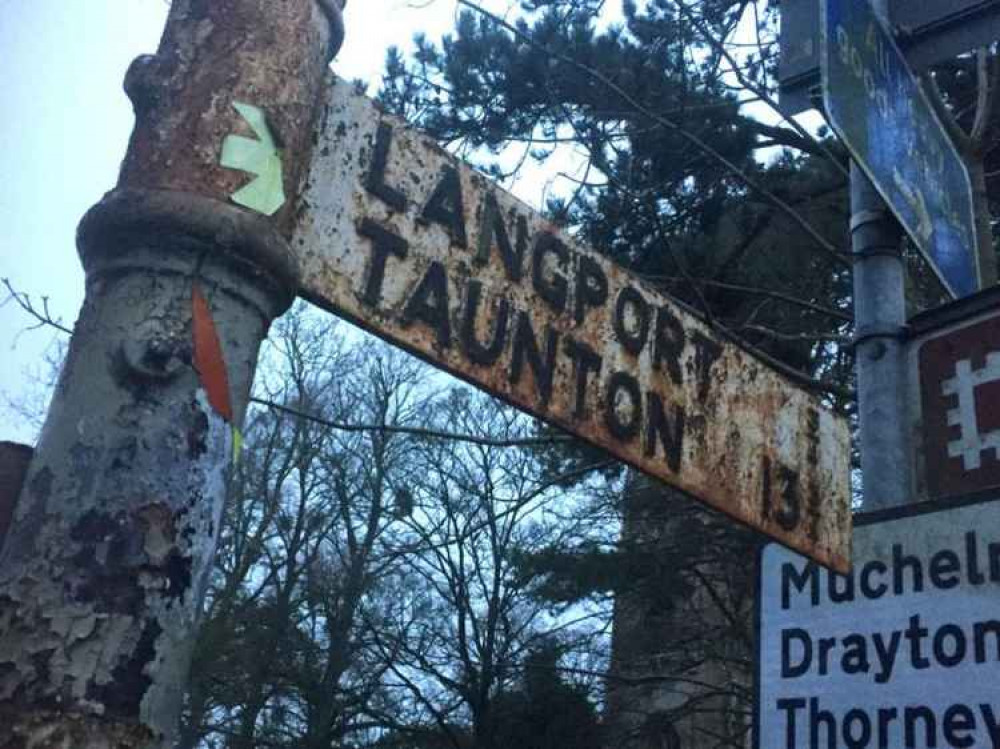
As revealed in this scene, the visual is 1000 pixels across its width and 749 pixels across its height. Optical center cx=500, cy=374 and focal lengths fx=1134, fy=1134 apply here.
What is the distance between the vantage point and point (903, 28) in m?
2.93

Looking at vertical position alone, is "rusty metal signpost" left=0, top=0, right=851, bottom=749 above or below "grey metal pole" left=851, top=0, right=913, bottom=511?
below

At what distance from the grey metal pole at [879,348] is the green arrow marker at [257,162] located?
1.79 meters

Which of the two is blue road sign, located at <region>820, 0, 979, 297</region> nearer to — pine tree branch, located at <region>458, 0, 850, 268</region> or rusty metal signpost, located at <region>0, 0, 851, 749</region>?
rusty metal signpost, located at <region>0, 0, 851, 749</region>

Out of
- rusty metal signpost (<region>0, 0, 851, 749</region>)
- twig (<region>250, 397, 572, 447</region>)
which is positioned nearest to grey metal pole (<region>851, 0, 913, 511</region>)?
twig (<region>250, 397, 572, 447</region>)

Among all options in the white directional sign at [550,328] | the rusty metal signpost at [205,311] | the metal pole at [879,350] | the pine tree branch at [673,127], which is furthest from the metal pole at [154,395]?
the pine tree branch at [673,127]

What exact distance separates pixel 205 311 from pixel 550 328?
0.75 meters

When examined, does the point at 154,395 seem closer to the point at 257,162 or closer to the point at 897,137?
the point at 257,162

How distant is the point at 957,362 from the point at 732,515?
Result: 0.87 metres

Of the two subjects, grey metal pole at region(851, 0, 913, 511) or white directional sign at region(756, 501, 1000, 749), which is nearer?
white directional sign at region(756, 501, 1000, 749)

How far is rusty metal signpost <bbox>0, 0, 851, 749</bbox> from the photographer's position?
0.93 meters

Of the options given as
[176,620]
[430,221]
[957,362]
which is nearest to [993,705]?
[957,362]

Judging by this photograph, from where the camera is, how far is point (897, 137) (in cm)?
264

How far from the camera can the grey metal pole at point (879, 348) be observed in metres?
2.56

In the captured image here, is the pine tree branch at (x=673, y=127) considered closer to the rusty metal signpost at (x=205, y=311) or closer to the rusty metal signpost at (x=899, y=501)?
the rusty metal signpost at (x=899, y=501)
